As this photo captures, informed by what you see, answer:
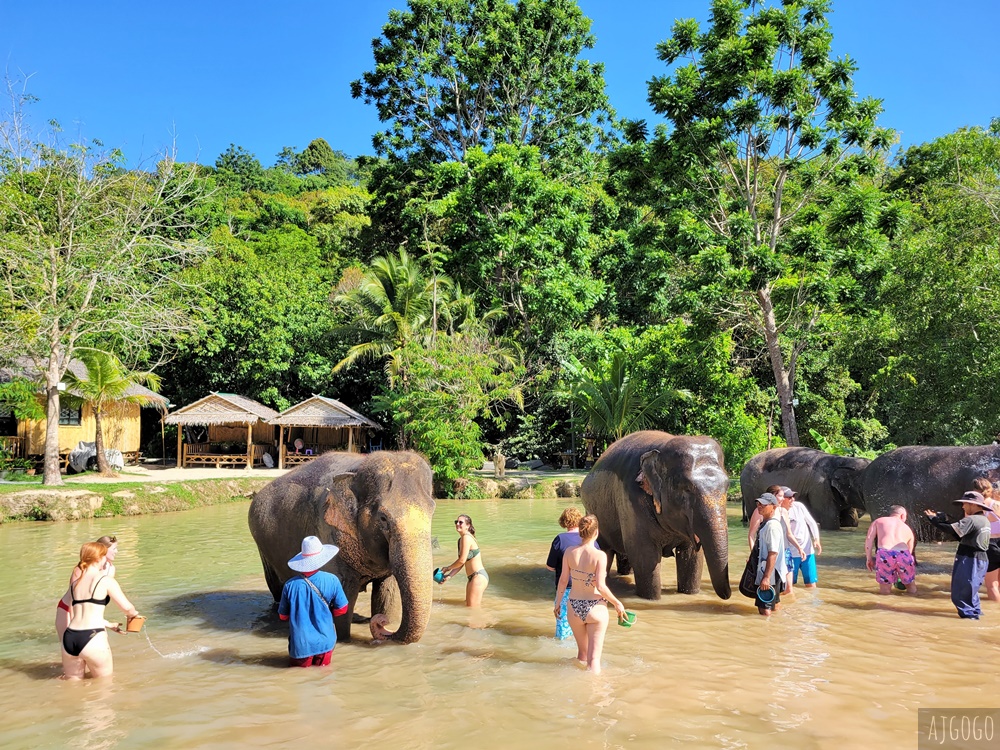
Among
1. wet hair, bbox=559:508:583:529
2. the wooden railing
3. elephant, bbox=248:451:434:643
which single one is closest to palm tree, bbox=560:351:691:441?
wet hair, bbox=559:508:583:529

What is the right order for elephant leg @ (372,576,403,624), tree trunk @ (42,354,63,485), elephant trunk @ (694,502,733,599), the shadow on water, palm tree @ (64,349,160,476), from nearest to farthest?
elephant leg @ (372,576,403,624), elephant trunk @ (694,502,733,599), the shadow on water, tree trunk @ (42,354,63,485), palm tree @ (64,349,160,476)

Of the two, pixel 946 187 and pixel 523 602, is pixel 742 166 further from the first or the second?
pixel 523 602

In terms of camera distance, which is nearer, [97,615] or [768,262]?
[97,615]

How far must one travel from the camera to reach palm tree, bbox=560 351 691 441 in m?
26.0

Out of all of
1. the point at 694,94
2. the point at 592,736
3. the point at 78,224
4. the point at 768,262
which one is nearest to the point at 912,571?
the point at 592,736

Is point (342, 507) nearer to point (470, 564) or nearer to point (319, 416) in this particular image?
point (470, 564)

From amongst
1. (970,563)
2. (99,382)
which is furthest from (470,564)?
(99,382)

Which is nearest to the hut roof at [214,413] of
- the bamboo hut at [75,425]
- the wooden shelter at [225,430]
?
the wooden shelter at [225,430]

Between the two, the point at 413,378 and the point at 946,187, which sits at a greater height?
the point at 946,187

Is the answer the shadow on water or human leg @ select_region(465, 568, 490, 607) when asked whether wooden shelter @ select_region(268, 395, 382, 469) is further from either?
human leg @ select_region(465, 568, 490, 607)

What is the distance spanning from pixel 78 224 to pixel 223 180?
42.0 m

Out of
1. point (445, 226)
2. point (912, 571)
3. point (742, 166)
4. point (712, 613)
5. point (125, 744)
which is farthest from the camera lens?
point (445, 226)

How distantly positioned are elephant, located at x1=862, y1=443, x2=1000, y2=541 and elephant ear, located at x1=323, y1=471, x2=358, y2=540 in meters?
8.96

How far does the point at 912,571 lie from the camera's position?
31.2ft
